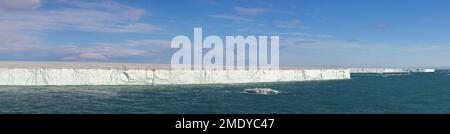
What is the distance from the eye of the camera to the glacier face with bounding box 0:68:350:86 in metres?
38.2

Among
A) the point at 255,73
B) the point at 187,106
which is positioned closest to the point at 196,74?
the point at 255,73

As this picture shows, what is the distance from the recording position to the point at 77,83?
1597 inches

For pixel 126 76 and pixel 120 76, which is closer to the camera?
pixel 120 76

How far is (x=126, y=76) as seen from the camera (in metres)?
42.6

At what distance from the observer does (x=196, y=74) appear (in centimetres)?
4697

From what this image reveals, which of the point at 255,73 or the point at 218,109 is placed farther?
the point at 255,73

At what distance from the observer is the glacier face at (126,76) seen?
38.2 meters
